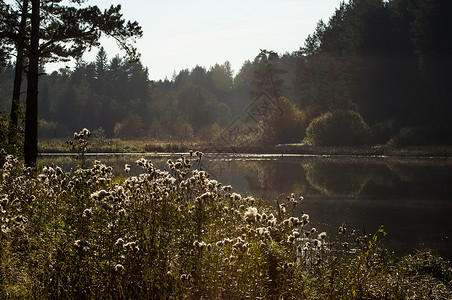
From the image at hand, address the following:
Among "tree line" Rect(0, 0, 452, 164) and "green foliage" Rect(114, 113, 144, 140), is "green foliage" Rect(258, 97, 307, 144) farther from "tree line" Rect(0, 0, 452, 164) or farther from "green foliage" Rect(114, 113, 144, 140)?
"green foliage" Rect(114, 113, 144, 140)

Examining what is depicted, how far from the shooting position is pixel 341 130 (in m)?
49.4

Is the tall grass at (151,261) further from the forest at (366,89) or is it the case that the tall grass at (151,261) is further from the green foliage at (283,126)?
the green foliage at (283,126)

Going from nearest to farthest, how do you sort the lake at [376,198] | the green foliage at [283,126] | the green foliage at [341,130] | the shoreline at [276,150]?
the lake at [376,198], the shoreline at [276,150], the green foliage at [341,130], the green foliage at [283,126]

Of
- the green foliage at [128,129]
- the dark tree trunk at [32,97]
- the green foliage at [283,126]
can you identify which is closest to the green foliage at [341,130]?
the green foliage at [283,126]

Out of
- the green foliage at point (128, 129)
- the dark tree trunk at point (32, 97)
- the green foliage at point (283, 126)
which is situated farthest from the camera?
the green foliage at point (128, 129)

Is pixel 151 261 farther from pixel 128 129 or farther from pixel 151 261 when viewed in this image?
pixel 128 129

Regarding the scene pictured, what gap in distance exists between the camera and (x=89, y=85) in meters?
97.8

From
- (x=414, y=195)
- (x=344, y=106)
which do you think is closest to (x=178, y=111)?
(x=344, y=106)

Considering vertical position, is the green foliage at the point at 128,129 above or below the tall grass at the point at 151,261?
above

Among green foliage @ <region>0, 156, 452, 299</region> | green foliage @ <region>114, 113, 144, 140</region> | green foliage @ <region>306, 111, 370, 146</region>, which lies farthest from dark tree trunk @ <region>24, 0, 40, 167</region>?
green foliage @ <region>114, 113, 144, 140</region>

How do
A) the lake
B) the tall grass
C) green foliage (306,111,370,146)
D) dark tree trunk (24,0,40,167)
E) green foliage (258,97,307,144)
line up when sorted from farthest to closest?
green foliage (258,97,307,144)
green foliage (306,111,370,146)
dark tree trunk (24,0,40,167)
the lake
the tall grass

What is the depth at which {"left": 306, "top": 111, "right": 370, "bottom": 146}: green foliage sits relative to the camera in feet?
161

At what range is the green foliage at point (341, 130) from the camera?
1927 inches

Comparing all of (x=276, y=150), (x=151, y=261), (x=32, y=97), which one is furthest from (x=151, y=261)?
(x=276, y=150)
